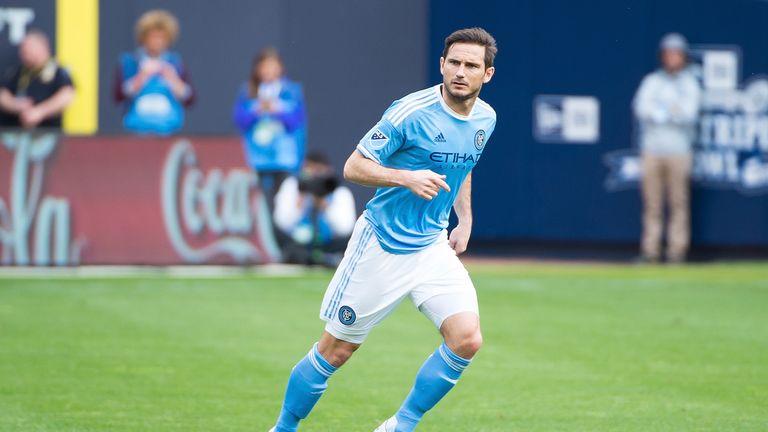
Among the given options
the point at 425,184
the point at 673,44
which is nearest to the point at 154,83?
the point at 673,44

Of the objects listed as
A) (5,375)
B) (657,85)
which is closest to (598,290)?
(657,85)

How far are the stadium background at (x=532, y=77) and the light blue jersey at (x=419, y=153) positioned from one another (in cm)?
1229

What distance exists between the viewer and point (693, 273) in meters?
17.9

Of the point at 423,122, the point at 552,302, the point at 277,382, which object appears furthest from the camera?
the point at 552,302

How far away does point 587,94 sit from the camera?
20078 mm

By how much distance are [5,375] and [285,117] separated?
8860 millimetres

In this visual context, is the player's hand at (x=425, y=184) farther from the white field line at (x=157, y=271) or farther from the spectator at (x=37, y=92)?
the spectator at (x=37, y=92)

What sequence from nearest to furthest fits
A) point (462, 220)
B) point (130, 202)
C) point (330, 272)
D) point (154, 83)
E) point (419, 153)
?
point (419, 153), point (462, 220), point (130, 202), point (330, 272), point (154, 83)

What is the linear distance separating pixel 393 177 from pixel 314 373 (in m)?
1.15

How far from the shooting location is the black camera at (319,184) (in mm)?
17031

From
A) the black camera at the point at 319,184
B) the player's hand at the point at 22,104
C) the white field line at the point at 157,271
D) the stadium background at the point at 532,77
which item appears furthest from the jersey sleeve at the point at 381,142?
the stadium background at the point at 532,77

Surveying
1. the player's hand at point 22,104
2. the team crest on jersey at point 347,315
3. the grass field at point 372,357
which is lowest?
the grass field at point 372,357

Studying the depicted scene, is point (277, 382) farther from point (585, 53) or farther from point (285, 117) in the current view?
point (585, 53)

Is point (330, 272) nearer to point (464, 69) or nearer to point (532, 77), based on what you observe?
point (532, 77)
